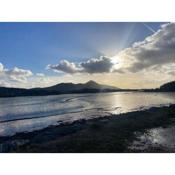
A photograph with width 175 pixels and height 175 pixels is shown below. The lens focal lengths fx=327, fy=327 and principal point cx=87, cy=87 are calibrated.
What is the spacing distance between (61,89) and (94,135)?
4.36 ft

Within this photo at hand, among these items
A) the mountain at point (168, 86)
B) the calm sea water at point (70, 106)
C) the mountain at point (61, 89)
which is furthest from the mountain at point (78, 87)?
the mountain at point (168, 86)

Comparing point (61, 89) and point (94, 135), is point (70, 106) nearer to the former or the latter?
point (61, 89)

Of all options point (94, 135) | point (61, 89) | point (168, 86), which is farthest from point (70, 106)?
point (168, 86)

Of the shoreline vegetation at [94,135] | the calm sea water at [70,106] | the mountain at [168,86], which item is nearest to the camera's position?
the shoreline vegetation at [94,135]

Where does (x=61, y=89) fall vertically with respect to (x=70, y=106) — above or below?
above

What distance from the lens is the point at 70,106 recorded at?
10.1m

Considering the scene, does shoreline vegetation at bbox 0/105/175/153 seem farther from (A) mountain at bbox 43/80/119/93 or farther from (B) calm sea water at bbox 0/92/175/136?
(A) mountain at bbox 43/80/119/93

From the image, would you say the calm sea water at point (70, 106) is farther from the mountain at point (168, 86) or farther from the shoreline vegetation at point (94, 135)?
the shoreline vegetation at point (94, 135)

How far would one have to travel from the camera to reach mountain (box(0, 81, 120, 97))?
6.91 m

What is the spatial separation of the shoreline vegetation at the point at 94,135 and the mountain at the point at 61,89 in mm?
819

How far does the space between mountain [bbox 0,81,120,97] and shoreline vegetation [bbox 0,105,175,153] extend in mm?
819

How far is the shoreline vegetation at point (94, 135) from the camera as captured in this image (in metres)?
6.18
